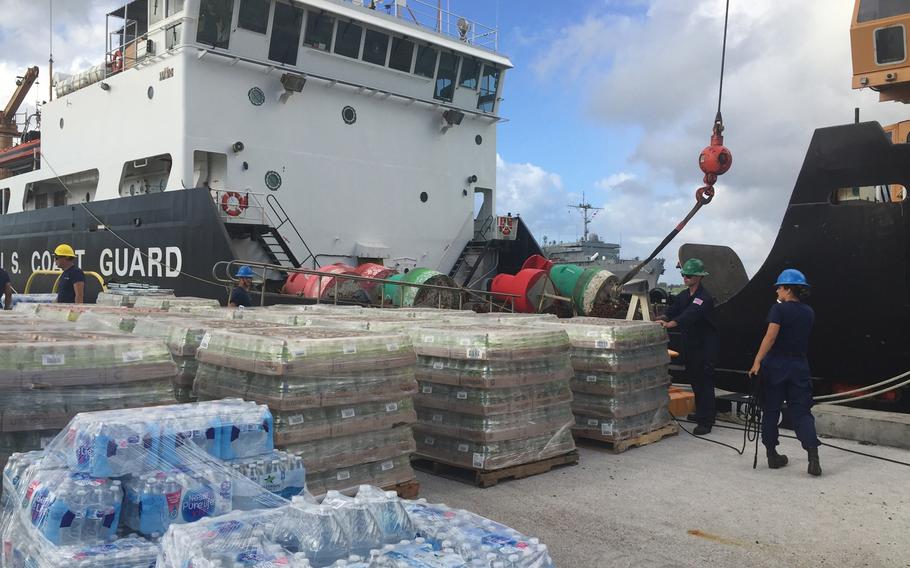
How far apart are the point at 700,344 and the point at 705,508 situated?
2877 mm

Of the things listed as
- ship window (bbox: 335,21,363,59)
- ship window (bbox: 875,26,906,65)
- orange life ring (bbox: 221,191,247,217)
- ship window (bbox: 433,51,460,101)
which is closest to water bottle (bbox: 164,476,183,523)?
ship window (bbox: 875,26,906,65)

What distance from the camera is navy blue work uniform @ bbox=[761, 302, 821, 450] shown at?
572 cm

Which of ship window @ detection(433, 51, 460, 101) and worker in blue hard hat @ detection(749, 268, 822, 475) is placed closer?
worker in blue hard hat @ detection(749, 268, 822, 475)

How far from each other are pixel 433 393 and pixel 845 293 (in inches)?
184

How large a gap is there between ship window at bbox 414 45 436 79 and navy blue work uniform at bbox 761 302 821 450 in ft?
38.4

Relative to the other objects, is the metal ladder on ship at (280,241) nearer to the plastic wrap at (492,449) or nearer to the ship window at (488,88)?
the ship window at (488,88)

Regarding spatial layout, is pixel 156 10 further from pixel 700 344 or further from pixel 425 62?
pixel 700 344

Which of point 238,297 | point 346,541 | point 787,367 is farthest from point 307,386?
point 238,297

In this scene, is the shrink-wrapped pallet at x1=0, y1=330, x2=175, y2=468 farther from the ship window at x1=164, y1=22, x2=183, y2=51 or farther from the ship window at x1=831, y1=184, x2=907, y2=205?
the ship window at x1=164, y1=22, x2=183, y2=51

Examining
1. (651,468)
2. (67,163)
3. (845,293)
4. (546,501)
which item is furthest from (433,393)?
(67,163)

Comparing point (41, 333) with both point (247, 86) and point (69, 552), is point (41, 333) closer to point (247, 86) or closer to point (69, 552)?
point (69, 552)

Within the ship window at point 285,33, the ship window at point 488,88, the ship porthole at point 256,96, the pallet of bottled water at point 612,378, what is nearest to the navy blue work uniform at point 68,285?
the pallet of bottled water at point 612,378

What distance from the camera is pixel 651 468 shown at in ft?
19.2

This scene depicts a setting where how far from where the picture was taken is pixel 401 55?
51.0 ft
